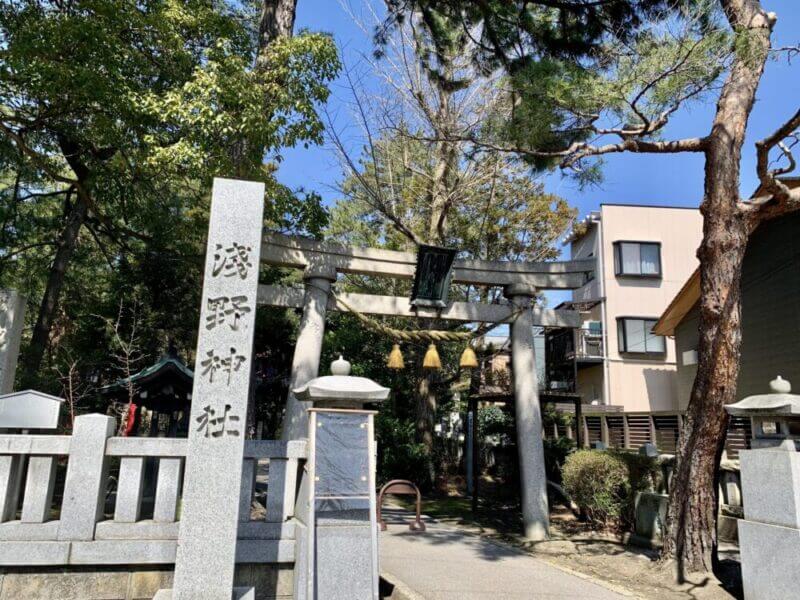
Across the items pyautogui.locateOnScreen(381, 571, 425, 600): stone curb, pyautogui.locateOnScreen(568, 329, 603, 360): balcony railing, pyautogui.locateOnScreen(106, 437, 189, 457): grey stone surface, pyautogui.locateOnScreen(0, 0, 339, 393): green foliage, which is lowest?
pyautogui.locateOnScreen(381, 571, 425, 600): stone curb

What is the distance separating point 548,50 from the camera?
424 inches

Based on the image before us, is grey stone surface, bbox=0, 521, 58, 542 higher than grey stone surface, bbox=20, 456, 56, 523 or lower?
lower

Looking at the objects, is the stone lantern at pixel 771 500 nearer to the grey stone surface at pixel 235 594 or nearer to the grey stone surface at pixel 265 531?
the grey stone surface at pixel 265 531

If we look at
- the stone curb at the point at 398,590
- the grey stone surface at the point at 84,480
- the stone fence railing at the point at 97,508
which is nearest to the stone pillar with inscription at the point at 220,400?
the stone fence railing at the point at 97,508

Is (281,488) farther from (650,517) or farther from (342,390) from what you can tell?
(650,517)

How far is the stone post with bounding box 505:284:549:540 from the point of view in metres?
9.62

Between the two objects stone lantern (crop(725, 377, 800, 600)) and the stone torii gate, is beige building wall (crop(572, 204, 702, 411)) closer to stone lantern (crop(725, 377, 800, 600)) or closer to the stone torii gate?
the stone torii gate

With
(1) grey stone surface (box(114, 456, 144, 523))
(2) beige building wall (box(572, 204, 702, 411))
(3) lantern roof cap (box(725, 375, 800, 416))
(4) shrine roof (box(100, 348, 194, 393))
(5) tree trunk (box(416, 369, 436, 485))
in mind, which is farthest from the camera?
(2) beige building wall (box(572, 204, 702, 411))

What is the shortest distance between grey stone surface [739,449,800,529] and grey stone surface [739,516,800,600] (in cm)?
10

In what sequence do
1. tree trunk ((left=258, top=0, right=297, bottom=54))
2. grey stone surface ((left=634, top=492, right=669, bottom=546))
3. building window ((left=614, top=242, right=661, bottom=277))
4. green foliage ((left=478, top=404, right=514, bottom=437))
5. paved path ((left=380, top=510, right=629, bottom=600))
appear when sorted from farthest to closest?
building window ((left=614, top=242, right=661, bottom=277)) < green foliage ((left=478, top=404, right=514, bottom=437)) < tree trunk ((left=258, top=0, right=297, bottom=54)) < grey stone surface ((left=634, top=492, right=669, bottom=546)) < paved path ((left=380, top=510, right=629, bottom=600))

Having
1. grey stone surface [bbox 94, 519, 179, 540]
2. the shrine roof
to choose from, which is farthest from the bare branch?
the shrine roof

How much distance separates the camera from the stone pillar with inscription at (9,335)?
8320 mm

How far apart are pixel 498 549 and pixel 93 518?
6.03 metres

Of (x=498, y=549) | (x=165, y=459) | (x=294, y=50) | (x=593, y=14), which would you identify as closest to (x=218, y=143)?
(x=294, y=50)
